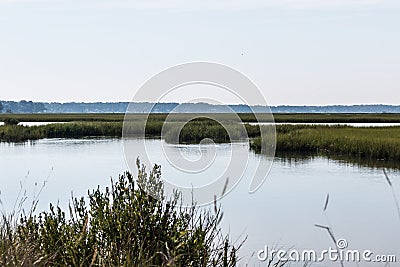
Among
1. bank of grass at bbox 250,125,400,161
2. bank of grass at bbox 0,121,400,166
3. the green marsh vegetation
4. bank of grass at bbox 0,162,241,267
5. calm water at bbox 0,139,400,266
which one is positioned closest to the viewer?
bank of grass at bbox 0,162,241,267

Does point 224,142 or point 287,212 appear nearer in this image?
point 287,212

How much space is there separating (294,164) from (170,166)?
4.27m

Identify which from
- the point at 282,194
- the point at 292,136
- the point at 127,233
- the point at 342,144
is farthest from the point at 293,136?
the point at 127,233

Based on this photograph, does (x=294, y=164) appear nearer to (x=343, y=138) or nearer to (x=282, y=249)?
(x=343, y=138)

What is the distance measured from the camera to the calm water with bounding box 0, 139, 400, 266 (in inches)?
411

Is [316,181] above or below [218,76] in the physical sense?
below

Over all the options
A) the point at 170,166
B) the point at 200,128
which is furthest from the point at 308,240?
the point at 200,128

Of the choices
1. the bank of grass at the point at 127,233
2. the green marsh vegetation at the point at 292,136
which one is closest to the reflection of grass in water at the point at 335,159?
the green marsh vegetation at the point at 292,136

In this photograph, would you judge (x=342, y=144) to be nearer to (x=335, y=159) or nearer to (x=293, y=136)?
(x=335, y=159)

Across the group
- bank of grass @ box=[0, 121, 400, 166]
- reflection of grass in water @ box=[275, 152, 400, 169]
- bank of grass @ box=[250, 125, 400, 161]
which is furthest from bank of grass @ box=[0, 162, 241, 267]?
bank of grass @ box=[250, 125, 400, 161]

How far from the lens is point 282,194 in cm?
1531

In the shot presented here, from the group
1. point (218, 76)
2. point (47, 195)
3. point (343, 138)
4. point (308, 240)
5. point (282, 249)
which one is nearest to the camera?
point (218, 76)

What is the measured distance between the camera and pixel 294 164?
70.9 feet

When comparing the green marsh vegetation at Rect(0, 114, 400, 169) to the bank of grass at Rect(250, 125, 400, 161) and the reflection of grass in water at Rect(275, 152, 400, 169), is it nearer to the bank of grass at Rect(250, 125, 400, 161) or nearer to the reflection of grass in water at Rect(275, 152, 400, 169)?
the bank of grass at Rect(250, 125, 400, 161)
